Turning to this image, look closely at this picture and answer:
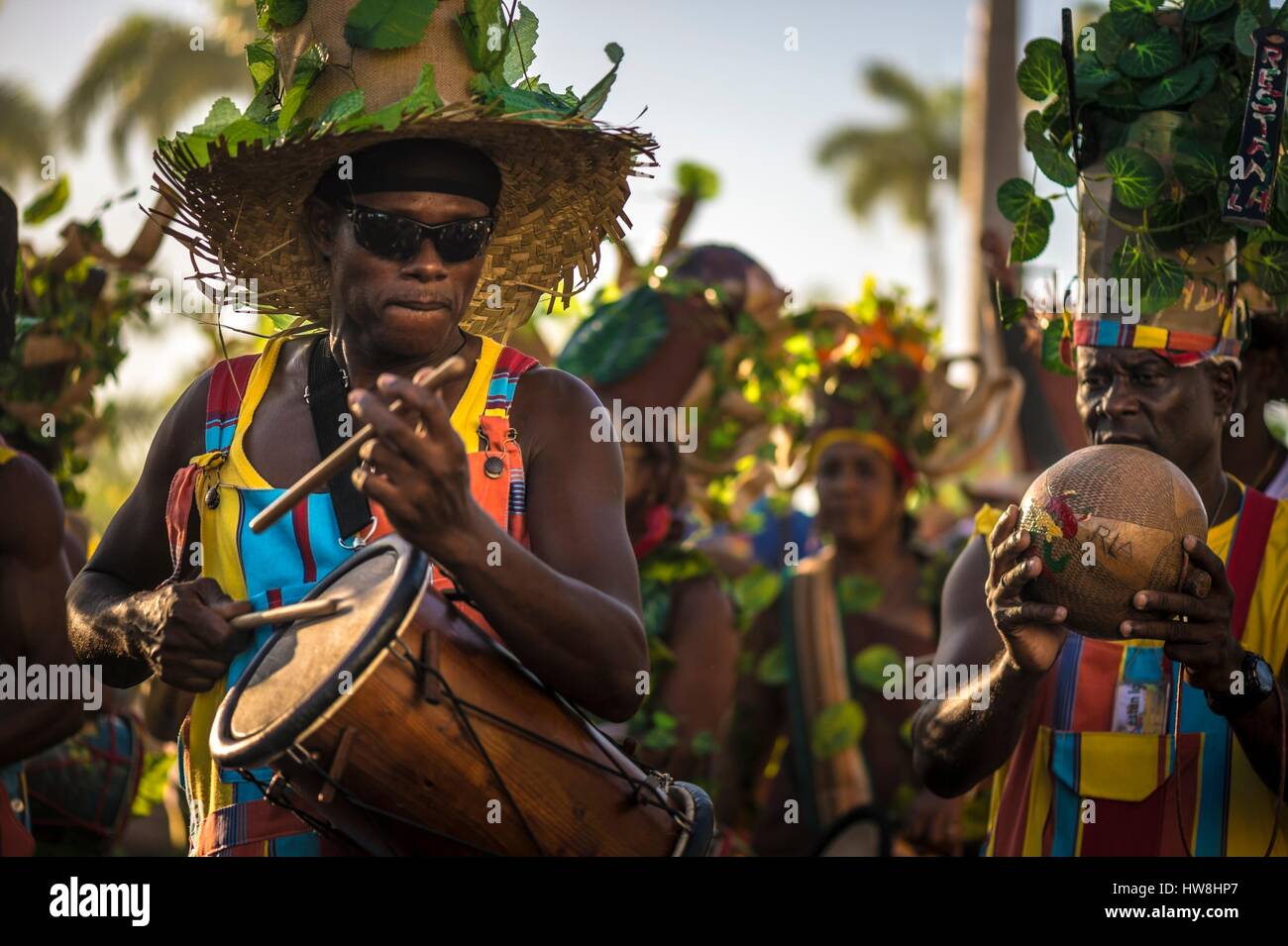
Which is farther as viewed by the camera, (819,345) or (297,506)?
(819,345)

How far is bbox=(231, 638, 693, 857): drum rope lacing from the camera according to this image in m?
3.24

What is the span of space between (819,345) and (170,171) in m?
5.18

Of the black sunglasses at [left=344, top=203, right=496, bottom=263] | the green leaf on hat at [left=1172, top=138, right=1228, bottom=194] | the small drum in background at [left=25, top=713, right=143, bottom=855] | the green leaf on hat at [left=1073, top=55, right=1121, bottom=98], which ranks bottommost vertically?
the small drum in background at [left=25, top=713, right=143, bottom=855]

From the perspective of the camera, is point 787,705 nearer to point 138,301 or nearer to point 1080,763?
point 138,301

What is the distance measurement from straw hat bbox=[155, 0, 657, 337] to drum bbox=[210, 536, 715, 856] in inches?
36.7

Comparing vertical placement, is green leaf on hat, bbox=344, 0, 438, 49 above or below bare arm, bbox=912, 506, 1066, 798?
above

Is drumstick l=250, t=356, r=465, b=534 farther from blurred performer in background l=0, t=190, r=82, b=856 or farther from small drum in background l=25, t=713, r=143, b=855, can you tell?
small drum in background l=25, t=713, r=143, b=855

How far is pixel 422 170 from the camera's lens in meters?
3.74

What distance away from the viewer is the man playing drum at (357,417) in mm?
3477

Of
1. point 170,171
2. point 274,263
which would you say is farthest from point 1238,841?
point 170,171

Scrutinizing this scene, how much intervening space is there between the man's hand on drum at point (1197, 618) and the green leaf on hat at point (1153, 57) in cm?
134

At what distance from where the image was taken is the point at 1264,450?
19.0 ft

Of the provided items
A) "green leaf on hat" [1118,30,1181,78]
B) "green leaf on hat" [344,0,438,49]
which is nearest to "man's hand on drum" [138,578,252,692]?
"green leaf on hat" [344,0,438,49]

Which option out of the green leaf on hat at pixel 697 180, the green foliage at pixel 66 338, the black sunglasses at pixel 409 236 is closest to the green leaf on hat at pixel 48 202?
the green foliage at pixel 66 338
